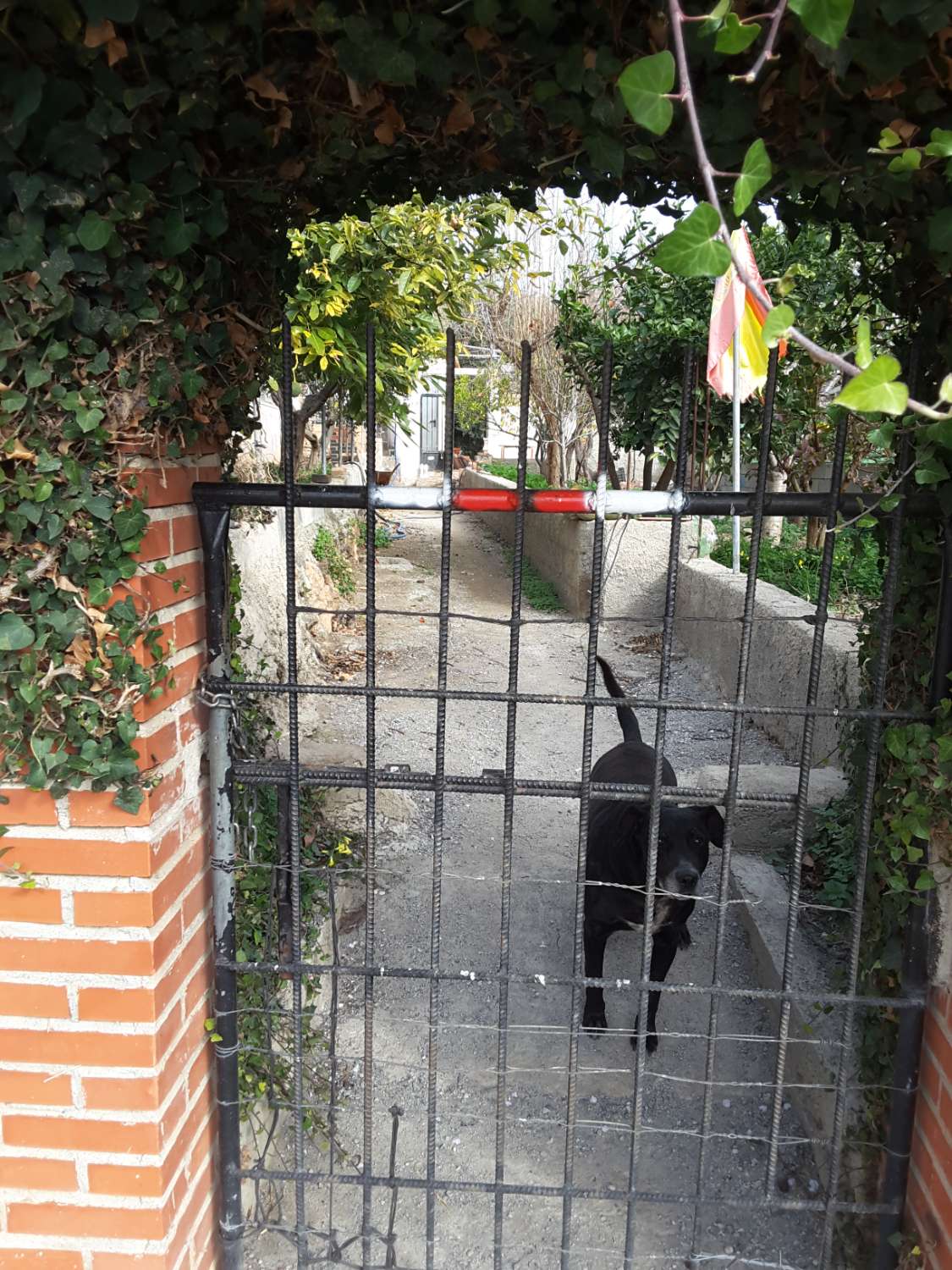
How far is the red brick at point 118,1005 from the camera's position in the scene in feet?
5.47

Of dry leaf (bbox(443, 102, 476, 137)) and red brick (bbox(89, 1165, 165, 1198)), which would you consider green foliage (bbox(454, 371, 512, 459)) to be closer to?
dry leaf (bbox(443, 102, 476, 137))

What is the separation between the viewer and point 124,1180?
1.70m

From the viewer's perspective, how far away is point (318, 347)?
13.6 feet

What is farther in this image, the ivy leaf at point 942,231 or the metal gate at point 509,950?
the metal gate at point 509,950

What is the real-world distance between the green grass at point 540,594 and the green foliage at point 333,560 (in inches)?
81.0

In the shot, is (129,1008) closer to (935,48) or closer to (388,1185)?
(388,1185)

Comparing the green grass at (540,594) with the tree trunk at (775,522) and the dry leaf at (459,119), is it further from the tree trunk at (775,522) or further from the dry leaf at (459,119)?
the dry leaf at (459,119)

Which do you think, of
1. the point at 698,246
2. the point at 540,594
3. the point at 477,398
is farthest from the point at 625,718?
the point at 477,398

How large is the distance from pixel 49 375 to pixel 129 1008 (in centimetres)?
112

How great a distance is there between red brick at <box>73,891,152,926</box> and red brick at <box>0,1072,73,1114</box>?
0.31 metres

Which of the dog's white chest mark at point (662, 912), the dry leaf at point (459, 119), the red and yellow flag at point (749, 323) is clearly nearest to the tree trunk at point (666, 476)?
the red and yellow flag at point (749, 323)

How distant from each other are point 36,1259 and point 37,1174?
18cm

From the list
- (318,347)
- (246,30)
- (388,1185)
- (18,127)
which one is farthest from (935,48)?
(318,347)

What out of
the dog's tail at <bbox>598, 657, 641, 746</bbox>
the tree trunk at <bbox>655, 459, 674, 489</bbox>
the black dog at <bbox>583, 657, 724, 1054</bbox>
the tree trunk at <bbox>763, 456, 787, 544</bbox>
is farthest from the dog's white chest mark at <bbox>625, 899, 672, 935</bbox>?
the tree trunk at <bbox>655, 459, 674, 489</bbox>
